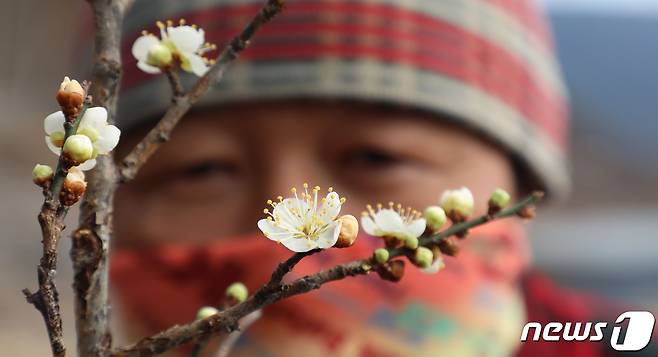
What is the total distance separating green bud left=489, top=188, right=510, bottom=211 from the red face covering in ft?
1.46

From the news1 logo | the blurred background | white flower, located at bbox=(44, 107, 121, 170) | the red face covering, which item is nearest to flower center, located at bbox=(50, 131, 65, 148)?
white flower, located at bbox=(44, 107, 121, 170)

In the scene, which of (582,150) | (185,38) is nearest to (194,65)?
(185,38)

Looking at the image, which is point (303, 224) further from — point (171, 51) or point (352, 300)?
point (352, 300)

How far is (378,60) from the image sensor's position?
897 millimetres

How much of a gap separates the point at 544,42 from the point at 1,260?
6.72 feet

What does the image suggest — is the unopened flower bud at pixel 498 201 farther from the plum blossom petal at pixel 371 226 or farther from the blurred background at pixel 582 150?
the blurred background at pixel 582 150

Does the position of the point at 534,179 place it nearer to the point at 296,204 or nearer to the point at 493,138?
the point at 493,138

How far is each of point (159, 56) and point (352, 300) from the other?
20.1 inches

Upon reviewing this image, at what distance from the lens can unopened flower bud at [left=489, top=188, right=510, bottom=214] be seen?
1.02ft

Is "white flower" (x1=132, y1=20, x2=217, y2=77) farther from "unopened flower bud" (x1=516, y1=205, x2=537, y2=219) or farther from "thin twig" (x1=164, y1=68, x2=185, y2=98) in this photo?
"unopened flower bud" (x1=516, y1=205, x2=537, y2=219)

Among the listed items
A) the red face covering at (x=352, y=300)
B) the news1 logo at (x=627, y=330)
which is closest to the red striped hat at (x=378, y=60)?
the red face covering at (x=352, y=300)

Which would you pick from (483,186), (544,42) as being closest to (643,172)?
(544,42)

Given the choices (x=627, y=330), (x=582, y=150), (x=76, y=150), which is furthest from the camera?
(x=582, y=150)

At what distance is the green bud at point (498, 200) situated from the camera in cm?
31
